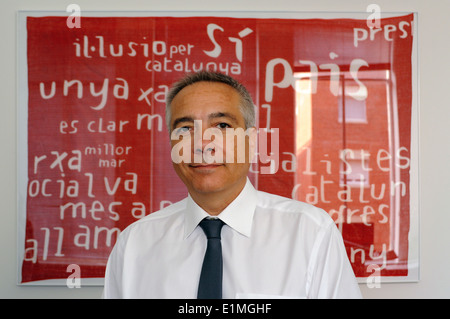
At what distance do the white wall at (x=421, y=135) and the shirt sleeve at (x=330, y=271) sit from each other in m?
0.75

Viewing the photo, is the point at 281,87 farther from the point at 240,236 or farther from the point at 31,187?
the point at 31,187

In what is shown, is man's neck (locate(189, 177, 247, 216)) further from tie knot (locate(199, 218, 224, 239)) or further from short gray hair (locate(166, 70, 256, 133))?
short gray hair (locate(166, 70, 256, 133))

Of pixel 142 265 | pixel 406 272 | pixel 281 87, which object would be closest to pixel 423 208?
pixel 406 272

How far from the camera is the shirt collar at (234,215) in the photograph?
88cm

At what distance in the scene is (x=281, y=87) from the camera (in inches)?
59.6

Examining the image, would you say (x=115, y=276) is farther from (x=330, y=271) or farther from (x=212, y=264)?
(x=330, y=271)

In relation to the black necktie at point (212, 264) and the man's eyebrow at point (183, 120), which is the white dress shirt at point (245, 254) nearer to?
the black necktie at point (212, 264)

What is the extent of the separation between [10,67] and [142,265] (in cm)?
99

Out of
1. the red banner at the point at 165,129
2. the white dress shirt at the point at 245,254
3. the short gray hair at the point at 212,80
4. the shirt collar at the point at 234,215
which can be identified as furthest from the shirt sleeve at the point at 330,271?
the red banner at the point at 165,129

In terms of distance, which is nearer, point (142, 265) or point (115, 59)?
Answer: point (142, 265)

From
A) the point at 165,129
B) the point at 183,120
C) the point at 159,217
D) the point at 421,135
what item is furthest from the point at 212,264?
the point at 421,135

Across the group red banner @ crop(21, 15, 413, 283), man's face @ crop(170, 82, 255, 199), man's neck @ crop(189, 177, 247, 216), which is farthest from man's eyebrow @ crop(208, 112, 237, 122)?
red banner @ crop(21, 15, 413, 283)

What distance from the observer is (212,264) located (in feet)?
2.74

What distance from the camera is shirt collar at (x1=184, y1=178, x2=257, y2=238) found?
2.89ft
